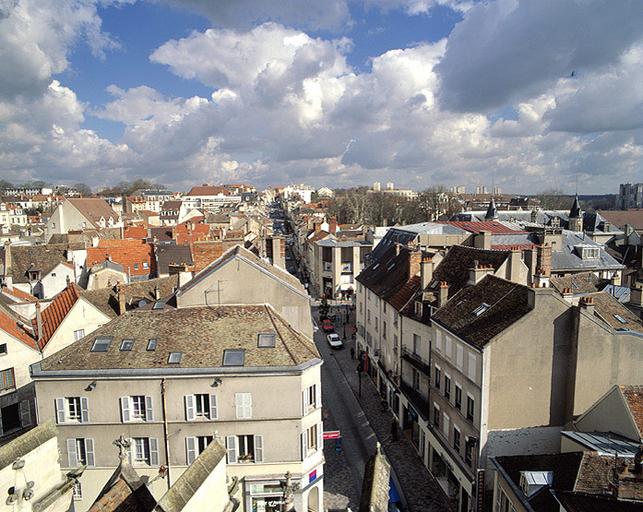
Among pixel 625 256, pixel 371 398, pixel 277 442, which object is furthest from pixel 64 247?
pixel 625 256

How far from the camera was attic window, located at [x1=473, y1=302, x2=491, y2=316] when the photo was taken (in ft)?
77.9

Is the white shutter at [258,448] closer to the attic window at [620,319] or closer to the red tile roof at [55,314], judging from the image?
the red tile roof at [55,314]

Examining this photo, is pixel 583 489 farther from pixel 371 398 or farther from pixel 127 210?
pixel 127 210

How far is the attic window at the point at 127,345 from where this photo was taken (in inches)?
896

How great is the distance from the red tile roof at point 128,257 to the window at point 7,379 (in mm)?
23434

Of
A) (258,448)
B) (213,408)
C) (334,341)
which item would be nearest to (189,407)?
(213,408)

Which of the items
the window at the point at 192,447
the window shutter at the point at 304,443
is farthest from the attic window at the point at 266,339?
the window at the point at 192,447

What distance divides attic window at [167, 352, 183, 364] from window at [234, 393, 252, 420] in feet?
10.2

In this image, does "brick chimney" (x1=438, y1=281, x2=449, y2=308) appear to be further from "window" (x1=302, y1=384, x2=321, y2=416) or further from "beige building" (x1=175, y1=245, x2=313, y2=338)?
"window" (x1=302, y1=384, x2=321, y2=416)

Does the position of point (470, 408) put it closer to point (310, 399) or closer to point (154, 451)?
point (310, 399)

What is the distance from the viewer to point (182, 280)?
28.5 meters

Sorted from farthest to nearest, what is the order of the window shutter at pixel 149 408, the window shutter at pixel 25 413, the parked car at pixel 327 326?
the parked car at pixel 327 326, the window shutter at pixel 25 413, the window shutter at pixel 149 408

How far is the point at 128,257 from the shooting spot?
2037 inches

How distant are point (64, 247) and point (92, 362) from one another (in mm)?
34553
